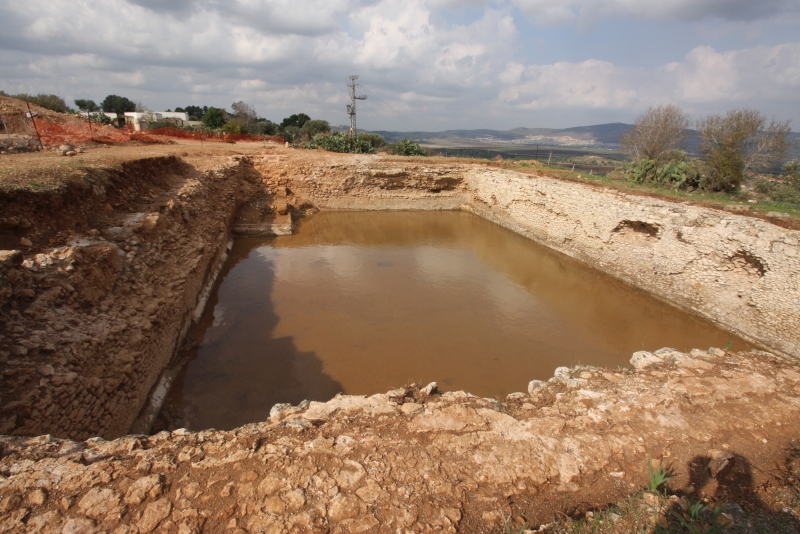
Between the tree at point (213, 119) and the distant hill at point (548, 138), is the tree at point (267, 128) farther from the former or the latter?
the distant hill at point (548, 138)

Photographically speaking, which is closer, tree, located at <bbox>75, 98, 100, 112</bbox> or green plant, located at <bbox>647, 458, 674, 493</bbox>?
green plant, located at <bbox>647, 458, 674, 493</bbox>

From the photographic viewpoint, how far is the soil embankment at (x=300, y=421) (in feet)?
8.29

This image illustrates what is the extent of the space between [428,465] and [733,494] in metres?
2.46

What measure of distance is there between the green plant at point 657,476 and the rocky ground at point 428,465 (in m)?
0.05

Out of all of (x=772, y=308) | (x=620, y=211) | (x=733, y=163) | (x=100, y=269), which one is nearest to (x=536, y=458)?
(x=100, y=269)

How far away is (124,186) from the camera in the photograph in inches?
306

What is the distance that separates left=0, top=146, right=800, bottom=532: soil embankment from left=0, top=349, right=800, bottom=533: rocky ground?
0.6 inches

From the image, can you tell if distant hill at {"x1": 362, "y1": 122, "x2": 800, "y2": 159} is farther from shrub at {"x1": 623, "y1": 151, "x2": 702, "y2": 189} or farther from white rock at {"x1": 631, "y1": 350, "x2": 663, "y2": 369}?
white rock at {"x1": 631, "y1": 350, "x2": 663, "y2": 369}

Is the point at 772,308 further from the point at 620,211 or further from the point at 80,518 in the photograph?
the point at 80,518

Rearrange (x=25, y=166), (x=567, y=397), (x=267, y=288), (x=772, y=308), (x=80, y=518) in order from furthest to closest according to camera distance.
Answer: (x=267, y=288) → (x=772, y=308) → (x=25, y=166) → (x=567, y=397) → (x=80, y=518)

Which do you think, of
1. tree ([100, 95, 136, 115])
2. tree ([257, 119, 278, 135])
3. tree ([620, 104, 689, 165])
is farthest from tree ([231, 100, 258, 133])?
tree ([620, 104, 689, 165])

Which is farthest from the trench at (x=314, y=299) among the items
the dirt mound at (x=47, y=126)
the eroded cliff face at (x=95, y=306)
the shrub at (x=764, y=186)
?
the shrub at (x=764, y=186)

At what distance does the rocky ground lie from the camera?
2441 mm

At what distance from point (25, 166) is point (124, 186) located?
1509 mm
